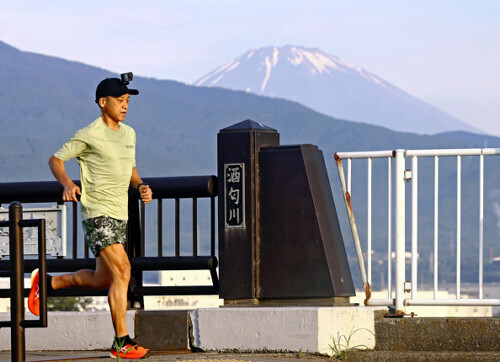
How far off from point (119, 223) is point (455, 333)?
2.46 meters

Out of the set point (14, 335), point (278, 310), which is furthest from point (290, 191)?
point (14, 335)

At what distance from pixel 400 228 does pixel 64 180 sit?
2591 millimetres

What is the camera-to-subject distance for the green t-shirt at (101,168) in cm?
707

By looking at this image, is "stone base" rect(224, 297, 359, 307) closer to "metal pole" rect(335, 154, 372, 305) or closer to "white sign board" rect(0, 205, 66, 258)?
"metal pole" rect(335, 154, 372, 305)

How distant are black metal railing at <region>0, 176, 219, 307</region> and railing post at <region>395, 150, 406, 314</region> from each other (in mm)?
1348

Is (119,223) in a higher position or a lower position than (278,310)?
higher

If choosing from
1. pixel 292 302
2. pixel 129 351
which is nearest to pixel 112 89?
pixel 129 351

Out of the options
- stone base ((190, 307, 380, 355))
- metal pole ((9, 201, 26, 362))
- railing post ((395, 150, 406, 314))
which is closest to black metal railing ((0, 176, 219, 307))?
stone base ((190, 307, 380, 355))

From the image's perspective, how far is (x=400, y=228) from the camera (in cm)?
810

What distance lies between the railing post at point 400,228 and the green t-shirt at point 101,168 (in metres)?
2.09

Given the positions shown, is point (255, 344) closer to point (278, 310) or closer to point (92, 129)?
point (278, 310)

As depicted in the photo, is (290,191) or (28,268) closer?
(290,191)

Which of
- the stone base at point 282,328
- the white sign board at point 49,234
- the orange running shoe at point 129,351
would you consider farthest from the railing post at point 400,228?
the white sign board at point 49,234

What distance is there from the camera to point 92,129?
23.4 feet
